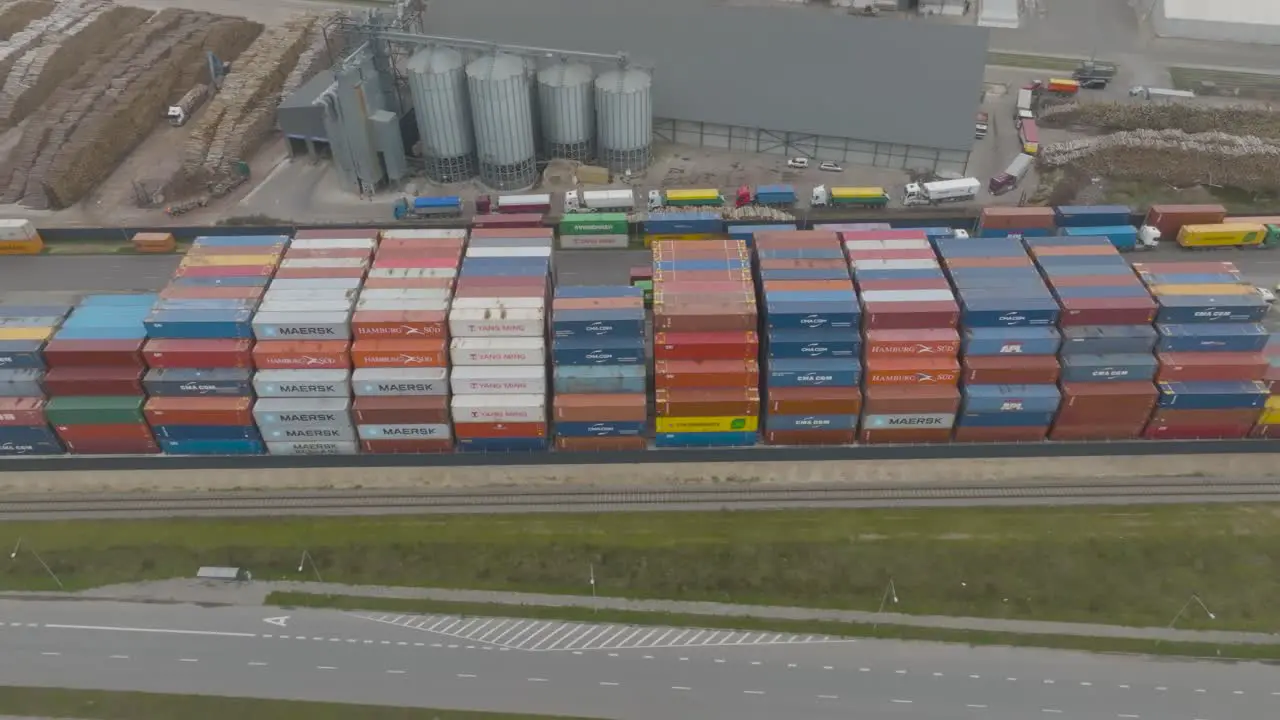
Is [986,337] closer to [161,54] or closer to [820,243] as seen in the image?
[820,243]

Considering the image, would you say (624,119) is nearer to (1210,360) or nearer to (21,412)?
(1210,360)

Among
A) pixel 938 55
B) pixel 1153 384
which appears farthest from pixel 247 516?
pixel 938 55

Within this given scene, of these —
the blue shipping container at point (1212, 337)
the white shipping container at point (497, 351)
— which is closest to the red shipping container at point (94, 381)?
the white shipping container at point (497, 351)

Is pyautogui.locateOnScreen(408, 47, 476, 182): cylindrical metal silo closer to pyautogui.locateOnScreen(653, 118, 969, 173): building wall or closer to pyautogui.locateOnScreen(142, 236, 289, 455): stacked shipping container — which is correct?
pyautogui.locateOnScreen(653, 118, 969, 173): building wall

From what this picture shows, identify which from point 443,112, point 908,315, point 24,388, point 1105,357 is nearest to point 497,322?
point 908,315

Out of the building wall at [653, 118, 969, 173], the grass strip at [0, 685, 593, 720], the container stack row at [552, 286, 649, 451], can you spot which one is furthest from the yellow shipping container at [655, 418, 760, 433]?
the building wall at [653, 118, 969, 173]

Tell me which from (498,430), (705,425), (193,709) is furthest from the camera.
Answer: (705,425)

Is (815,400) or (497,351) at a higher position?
(497,351)
